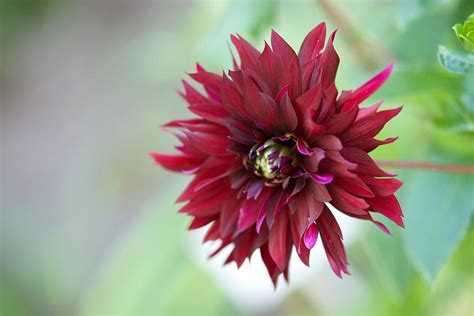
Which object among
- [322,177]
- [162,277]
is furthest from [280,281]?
[322,177]

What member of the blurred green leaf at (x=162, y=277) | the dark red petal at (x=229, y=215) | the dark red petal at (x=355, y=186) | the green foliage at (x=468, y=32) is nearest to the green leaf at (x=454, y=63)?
the green foliage at (x=468, y=32)

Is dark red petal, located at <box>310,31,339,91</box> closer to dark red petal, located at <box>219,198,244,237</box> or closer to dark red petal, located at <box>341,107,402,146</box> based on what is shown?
dark red petal, located at <box>341,107,402,146</box>

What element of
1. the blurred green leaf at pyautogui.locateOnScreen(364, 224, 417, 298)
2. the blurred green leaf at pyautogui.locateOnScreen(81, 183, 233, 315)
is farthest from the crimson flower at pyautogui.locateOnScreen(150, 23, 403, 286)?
the blurred green leaf at pyautogui.locateOnScreen(81, 183, 233, 315)

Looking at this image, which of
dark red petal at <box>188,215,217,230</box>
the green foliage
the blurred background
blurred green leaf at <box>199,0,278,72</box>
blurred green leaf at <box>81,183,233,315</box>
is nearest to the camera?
the green foliage

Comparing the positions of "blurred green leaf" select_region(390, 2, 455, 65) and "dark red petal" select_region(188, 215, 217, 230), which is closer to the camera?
"dark red petal" select_region(188, 215, 217, 230)

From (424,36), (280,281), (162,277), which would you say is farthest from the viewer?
(162,277)

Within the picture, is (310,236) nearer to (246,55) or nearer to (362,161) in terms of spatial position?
(362,161)

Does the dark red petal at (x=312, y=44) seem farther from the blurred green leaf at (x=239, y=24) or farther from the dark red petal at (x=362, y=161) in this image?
the blurred green leaf at (x=239, y=24)
